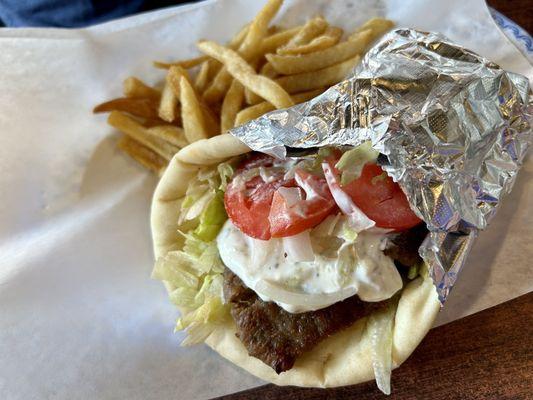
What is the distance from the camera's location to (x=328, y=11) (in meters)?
2.41

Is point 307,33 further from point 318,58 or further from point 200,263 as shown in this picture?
point 200,263

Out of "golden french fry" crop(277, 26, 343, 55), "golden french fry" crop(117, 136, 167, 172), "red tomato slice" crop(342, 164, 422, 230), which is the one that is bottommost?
"golden french fry" crop(117, 136, 167, 172)

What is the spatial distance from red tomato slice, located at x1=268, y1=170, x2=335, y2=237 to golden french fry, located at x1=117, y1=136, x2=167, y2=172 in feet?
2.46

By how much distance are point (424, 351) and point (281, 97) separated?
0.96 m

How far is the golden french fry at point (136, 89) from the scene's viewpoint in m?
2.20

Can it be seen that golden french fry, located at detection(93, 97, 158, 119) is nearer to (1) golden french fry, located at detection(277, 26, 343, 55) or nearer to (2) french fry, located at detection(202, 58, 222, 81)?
(2) french fry, located at detection(202, 58, 222, 81)

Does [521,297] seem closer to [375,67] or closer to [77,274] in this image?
[375,67]

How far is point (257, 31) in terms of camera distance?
2.14 m

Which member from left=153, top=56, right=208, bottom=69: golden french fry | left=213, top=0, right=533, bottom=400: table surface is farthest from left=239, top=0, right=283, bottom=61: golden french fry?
left=213, top=0, right=533, bottom=400: table surface

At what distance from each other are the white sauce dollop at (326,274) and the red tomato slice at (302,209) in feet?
0.22

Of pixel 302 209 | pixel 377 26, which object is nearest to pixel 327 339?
pixel 302 209

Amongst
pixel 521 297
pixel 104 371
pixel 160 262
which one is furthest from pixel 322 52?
pixel 104 371

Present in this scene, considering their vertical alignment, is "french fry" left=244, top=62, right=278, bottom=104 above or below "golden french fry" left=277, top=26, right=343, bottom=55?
below

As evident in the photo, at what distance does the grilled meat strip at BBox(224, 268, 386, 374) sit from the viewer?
1632mm
